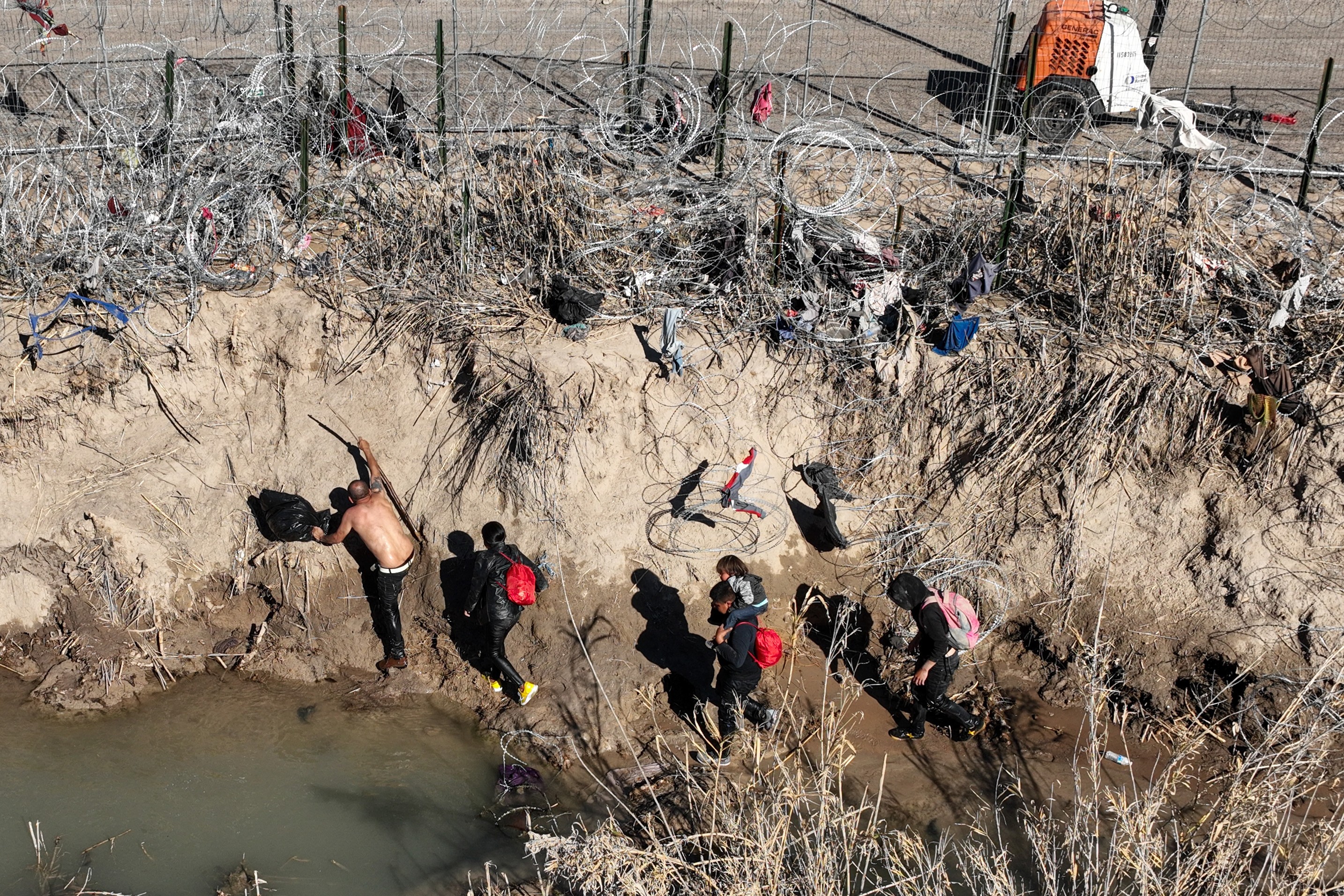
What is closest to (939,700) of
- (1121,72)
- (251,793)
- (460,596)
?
(460,596)

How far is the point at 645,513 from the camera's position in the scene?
26.2 feet

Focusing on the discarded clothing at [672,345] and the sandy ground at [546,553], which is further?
the discarded clothing at [672,345]

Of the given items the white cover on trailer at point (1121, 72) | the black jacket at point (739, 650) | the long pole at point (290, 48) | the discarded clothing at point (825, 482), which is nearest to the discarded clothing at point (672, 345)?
the discarded clothing at point (825, 482)

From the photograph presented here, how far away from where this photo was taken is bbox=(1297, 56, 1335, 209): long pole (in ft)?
28.8

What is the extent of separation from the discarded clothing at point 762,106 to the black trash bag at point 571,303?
3137 millimetres

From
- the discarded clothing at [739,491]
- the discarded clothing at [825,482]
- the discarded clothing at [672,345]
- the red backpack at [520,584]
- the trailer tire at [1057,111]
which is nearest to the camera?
the red backpack at [520,584]

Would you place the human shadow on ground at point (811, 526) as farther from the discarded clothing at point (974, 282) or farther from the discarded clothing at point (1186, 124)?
the discarded clothing at point (1186, 124)

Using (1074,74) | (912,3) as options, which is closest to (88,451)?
(1074,74)

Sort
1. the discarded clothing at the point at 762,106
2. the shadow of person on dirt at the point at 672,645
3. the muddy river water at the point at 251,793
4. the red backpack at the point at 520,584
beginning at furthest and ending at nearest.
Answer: the discarded clothing at the point at 762,106, the shadow of person on dirt at the point at 672,645, the red backpack at the point at 520,584, the muddy river water at the point at 251,793

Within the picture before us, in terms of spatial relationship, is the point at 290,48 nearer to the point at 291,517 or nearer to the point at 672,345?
the point at 291,517

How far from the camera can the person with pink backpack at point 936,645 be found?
6734 millimetres

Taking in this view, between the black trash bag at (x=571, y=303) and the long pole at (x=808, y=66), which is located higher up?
the long pole at (x=808, y=66)

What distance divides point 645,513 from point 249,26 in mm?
8401

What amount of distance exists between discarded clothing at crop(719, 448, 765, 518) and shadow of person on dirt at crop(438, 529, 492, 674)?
71.5 inches
